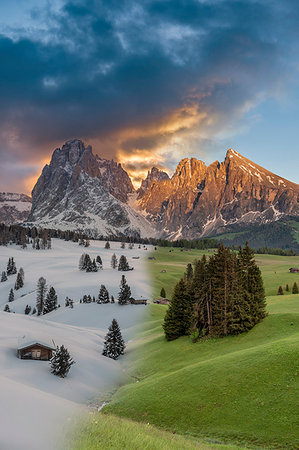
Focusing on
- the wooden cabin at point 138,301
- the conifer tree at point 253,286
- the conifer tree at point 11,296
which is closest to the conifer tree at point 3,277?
the conifer tree at point 11,296

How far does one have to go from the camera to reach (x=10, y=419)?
930 cm

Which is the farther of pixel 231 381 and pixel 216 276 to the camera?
pixel 216 276

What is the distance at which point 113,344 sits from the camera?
168ft

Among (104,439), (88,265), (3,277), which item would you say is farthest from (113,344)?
(3,277)

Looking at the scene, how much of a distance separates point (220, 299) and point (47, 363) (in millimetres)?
25226

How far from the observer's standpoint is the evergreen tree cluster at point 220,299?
41.1m

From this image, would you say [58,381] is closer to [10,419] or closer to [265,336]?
[265,336]

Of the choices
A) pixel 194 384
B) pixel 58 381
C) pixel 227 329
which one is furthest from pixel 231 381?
pixel 58 381

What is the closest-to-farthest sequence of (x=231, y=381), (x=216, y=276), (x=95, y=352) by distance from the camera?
(x=231, y=381), (x=216, y=276), (x=95, y=352)

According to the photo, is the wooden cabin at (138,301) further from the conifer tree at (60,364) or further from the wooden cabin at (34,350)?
the conifer tree at (60,364)

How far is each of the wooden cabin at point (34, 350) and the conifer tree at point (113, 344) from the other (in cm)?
945

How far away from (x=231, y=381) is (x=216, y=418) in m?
3.75

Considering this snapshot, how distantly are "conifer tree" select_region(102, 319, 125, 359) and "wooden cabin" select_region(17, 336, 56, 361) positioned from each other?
945 centimetres

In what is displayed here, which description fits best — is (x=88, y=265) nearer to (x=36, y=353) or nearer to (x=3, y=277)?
(x=3, y=277)
